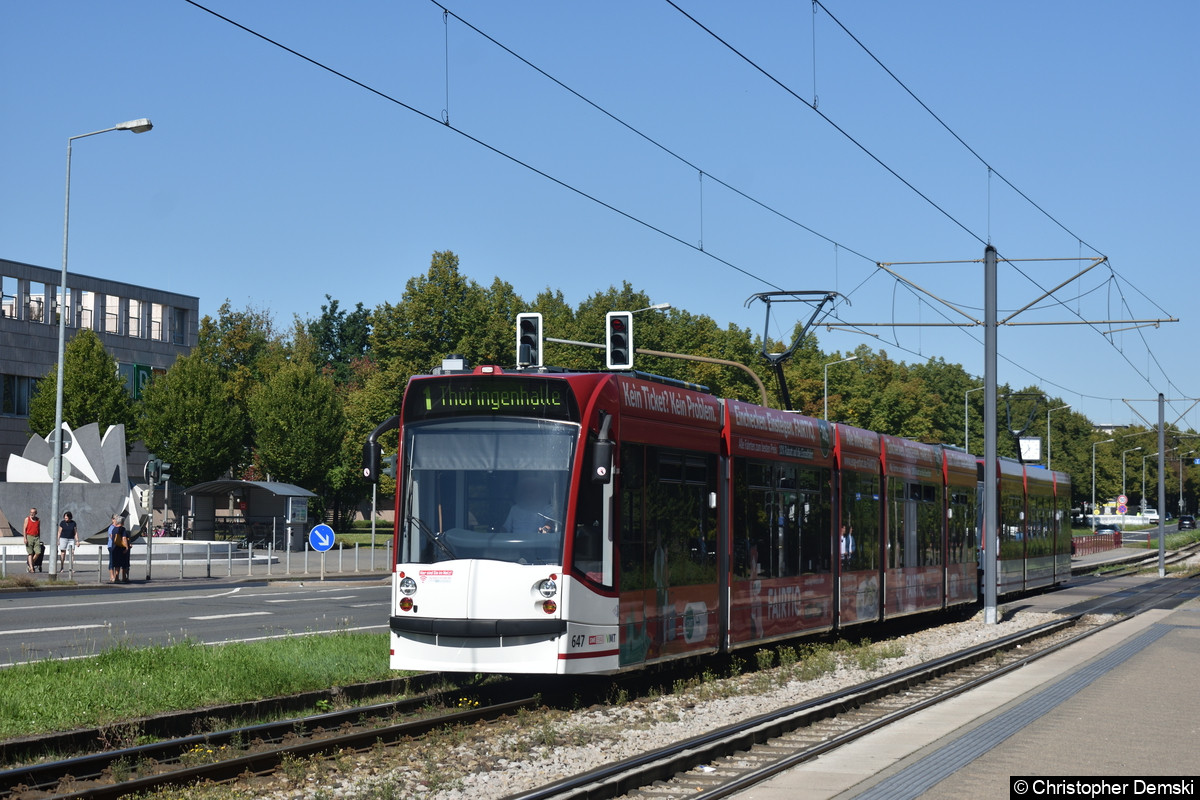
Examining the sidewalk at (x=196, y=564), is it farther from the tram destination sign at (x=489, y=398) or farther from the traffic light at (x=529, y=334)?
the tram destination sign at (x=489, y=398)

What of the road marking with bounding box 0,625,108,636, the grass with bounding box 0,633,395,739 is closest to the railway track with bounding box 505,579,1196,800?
the grass with bounding box 0,633,395,739

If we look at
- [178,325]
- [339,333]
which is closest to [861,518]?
[178,325]

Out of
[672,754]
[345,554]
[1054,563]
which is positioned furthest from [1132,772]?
[345,554]

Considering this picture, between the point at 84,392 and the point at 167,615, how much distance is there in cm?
4261

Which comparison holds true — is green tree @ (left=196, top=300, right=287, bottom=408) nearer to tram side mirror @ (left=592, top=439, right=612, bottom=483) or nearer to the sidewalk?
the sidewalk

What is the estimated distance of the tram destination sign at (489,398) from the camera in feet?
43.0

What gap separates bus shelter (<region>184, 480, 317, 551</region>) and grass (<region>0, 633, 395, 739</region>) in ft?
126

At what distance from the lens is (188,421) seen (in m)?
70.0

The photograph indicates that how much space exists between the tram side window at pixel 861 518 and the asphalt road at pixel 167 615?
285 inches

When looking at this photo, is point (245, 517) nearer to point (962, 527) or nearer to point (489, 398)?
point (962, 527)

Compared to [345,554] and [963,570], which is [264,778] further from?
[345,554]

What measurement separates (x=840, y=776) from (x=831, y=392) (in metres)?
75.7

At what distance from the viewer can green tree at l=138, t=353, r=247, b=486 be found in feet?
229

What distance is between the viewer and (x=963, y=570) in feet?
89.6
